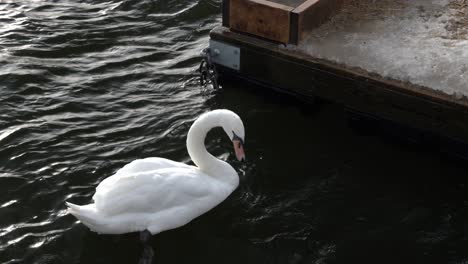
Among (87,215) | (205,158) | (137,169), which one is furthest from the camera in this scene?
(205,158)

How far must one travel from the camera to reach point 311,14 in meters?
7.85

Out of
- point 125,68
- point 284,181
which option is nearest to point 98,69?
point 125,68

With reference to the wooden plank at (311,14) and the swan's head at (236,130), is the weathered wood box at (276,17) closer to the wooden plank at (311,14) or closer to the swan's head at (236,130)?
the wooden plank at (311,14)

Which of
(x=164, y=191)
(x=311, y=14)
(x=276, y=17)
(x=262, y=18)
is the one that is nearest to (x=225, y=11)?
(x=262, y=18)

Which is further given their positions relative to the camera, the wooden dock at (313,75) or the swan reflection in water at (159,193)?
the wooden dock at (313,75)

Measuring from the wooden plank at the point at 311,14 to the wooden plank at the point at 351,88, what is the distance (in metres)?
0.30

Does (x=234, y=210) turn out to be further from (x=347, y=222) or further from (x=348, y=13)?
(x=348, y=13)

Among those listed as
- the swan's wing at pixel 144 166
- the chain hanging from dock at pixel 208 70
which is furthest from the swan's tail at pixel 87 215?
the chain hanging from dock at pixel 208 70

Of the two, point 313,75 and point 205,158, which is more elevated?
point 313,75

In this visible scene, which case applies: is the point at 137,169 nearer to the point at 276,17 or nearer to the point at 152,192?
the point at 152,192

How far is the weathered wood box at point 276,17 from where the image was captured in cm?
765

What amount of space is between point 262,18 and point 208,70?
102 cm

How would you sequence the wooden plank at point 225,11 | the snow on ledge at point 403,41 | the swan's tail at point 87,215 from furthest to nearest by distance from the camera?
the wooden plank at point 225,11
the snow on ledge at point 403,41
the swan's tail at point 87,215

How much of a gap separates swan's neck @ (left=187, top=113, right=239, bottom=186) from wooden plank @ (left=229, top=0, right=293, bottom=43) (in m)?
1.43
